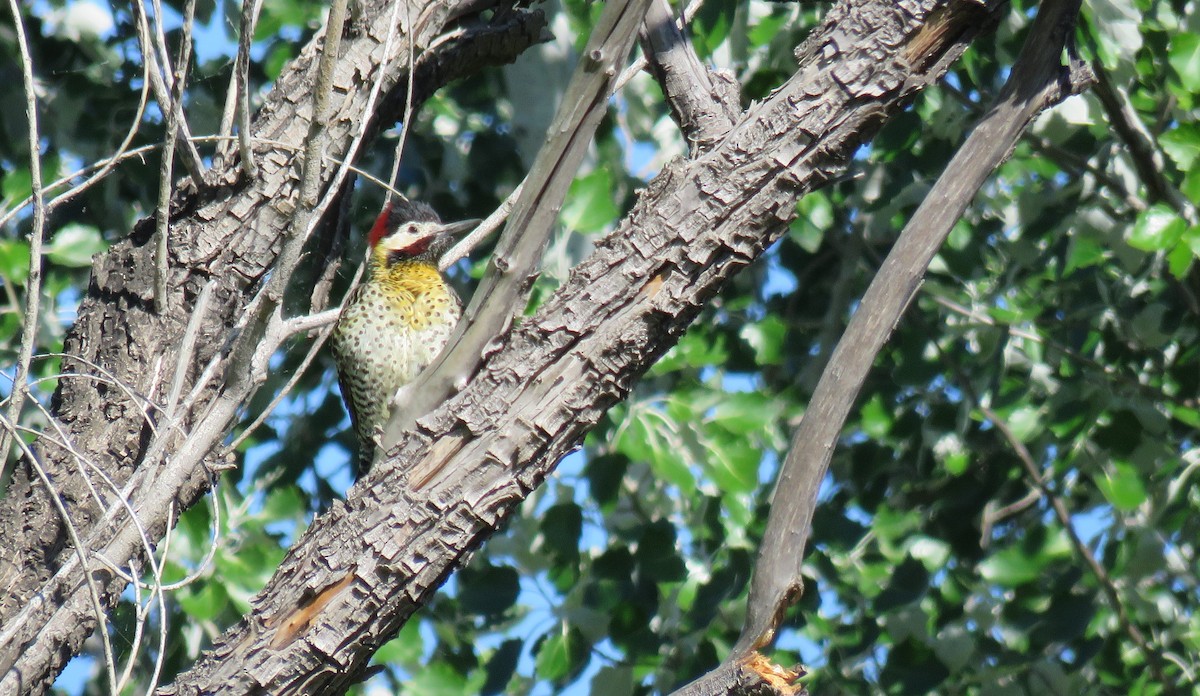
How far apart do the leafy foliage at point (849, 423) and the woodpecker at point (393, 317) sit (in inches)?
8.0

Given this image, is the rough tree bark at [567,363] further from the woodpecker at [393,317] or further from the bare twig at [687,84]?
the woodpecker at [393,317]

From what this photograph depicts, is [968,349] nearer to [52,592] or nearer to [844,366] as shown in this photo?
[844,366]

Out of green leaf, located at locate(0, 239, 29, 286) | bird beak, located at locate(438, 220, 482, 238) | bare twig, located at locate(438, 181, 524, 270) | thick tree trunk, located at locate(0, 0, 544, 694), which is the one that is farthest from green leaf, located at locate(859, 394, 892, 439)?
green leaf, located at locate(0, 239, 29, 286)

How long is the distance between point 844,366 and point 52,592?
4.55ft

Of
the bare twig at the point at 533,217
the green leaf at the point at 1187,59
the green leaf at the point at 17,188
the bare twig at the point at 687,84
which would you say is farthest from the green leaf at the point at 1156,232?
the green leaf at the point at 17,188

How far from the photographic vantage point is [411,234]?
12.4ft

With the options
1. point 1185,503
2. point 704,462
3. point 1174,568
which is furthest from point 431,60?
point 1174,568

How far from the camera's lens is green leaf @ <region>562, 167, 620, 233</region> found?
126 inches

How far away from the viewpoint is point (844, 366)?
76.6 inches

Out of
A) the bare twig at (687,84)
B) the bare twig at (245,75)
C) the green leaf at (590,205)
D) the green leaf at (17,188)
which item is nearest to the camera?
the bare twig at (245,75)

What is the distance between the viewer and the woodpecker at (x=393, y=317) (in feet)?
11.9

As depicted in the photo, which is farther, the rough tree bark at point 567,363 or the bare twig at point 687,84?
the bare twig at point 687,84

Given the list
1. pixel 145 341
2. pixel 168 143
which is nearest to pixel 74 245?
pixel 145 341

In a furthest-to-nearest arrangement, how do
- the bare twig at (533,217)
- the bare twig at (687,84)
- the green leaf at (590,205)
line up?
1. the green leaf at (590,205)
2. the bare twig at (687,84)
3. the bare twig at (533,217)
